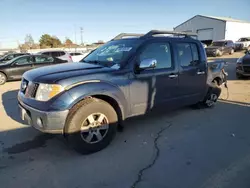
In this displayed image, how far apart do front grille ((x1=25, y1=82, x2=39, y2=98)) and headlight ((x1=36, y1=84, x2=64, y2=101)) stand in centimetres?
14

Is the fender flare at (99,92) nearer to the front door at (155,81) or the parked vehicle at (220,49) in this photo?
the front door at (155,81)

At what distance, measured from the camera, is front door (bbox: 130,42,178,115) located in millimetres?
4051

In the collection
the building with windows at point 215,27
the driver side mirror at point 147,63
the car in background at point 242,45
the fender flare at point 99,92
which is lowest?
the fender flare at point 99,92

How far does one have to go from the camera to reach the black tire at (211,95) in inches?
230

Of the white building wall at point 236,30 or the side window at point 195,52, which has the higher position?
the white building wall at point 236,30

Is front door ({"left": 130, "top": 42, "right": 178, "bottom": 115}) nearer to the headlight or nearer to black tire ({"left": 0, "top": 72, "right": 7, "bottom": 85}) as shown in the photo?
the headlight

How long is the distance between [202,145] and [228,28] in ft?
145

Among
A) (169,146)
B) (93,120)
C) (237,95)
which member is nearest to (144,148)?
(169,146)

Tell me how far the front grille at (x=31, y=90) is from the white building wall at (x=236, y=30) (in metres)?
44.5

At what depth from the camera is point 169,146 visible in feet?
12.6

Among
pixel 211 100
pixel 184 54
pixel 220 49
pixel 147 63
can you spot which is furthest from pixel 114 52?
pixel 220 49

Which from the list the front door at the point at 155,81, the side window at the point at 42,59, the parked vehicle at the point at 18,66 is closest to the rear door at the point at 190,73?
the front door at the point at 155,81

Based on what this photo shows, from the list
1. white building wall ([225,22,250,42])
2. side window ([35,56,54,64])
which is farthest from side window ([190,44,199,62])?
white building wall ([225,22,250,42])

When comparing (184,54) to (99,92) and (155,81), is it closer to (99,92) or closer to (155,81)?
(155,81)
